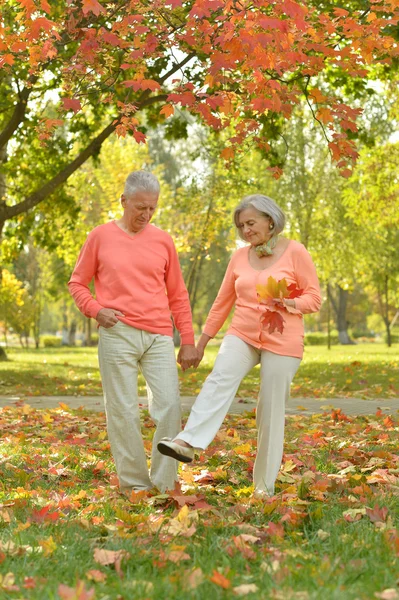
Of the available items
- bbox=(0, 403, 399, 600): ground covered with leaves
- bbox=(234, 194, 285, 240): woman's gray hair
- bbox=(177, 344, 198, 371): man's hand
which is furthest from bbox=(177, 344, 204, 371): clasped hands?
bbox=(234, 194, 285, 240): woman's gray hair

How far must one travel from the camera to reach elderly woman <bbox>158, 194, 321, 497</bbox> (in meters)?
5.11

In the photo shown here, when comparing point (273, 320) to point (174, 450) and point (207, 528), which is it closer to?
point (174, 450)

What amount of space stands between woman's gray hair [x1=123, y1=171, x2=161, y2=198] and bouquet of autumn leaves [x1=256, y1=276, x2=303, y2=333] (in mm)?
948

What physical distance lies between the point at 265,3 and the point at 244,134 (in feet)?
6.23

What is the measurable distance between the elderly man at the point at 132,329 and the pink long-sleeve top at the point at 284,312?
1.62 feet

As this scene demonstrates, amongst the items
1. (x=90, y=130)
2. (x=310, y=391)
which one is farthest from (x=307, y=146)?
(x=310, y=391)

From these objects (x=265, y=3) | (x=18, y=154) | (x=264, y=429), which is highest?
(x=18, y=154)

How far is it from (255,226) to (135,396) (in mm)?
1404

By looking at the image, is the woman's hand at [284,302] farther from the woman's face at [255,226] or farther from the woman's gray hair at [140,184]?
the woman's gray hair at [140,184]

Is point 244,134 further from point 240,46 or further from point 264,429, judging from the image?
point 264,429

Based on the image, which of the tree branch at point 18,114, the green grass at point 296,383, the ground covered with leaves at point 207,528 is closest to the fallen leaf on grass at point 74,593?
the ground covered with leaves at point 207,528

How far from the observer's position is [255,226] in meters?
5.33

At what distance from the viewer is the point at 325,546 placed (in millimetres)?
4031

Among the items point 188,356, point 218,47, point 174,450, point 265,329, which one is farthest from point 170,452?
point 218,47
